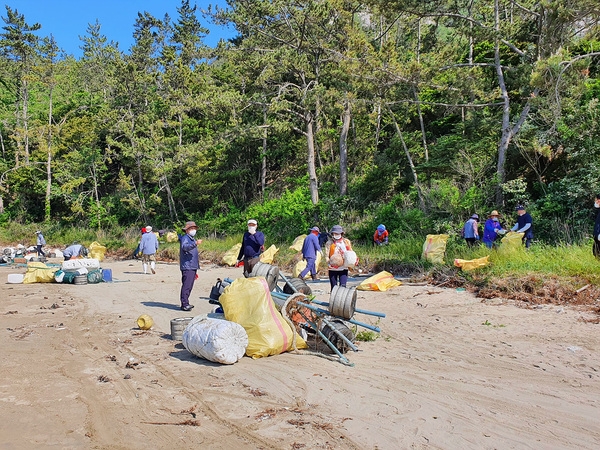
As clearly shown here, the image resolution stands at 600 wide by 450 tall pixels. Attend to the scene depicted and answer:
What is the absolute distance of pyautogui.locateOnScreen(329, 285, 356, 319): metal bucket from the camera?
23.1 ft

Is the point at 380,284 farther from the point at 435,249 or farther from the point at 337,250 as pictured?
the point at 337,250

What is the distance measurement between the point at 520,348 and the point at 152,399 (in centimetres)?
492

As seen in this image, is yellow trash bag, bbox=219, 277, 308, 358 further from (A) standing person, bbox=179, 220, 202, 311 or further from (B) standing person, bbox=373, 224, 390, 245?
(B) standing person, bbox=373, 224, 390, 245

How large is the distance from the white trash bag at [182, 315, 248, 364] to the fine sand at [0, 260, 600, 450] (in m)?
0.16

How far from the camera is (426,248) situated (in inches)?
542

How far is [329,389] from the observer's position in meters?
5.59

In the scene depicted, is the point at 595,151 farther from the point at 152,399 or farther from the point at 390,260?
the point at 152,399

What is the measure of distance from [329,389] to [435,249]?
8.65 meters

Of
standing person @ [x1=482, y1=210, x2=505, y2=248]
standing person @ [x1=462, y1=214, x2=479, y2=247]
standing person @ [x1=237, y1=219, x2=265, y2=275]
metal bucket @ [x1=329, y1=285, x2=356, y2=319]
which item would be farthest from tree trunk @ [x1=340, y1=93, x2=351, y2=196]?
metal bucket @ [x1=329, y1=285, x2=356, y2=319]

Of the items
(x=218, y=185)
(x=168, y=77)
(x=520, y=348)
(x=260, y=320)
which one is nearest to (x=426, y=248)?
(x=520, y=348)

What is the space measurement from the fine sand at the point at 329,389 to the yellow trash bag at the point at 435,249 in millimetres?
3998

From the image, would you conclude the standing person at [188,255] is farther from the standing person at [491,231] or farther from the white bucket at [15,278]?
the white bucket at [15,278]

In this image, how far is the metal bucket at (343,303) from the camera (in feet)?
23.1

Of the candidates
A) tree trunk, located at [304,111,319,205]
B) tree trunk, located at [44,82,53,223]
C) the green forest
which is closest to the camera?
the green forest
